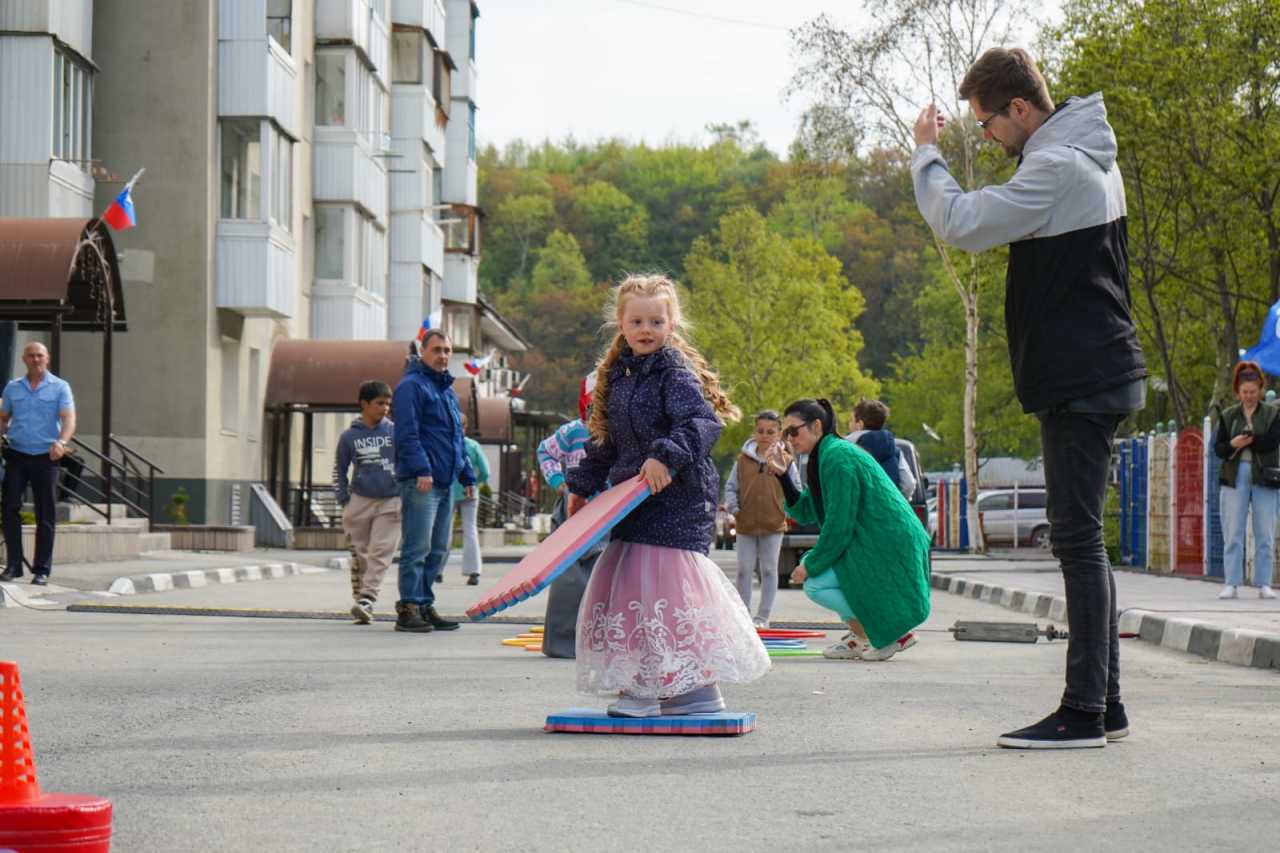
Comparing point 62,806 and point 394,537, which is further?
point 394,537

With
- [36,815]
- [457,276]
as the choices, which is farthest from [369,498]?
[457,276]

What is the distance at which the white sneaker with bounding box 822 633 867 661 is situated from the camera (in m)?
11.0

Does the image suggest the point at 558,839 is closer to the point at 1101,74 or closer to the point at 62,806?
the point at 62,806

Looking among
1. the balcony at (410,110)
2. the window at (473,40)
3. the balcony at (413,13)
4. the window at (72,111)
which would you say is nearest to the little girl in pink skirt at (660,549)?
the window at (72,111)

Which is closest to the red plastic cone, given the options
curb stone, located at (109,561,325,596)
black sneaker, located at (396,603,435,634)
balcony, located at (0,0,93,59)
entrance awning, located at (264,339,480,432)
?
black sneaker, located at (396,603,435,634)

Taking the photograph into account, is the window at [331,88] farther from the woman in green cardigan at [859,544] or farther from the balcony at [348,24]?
the woman in green cardigan at [859,544]

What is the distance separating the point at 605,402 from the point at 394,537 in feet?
22.8

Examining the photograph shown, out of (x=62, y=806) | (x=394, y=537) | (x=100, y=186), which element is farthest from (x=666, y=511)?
(x=100, y=186)

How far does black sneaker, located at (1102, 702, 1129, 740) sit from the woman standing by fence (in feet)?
33.0

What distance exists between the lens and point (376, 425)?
14359 millimetres

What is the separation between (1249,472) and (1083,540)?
10.6 metres

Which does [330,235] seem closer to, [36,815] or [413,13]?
[413,13]

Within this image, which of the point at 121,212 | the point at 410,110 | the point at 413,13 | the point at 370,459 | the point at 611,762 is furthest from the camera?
the point at 410,110

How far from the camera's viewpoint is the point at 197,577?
2006 cm
